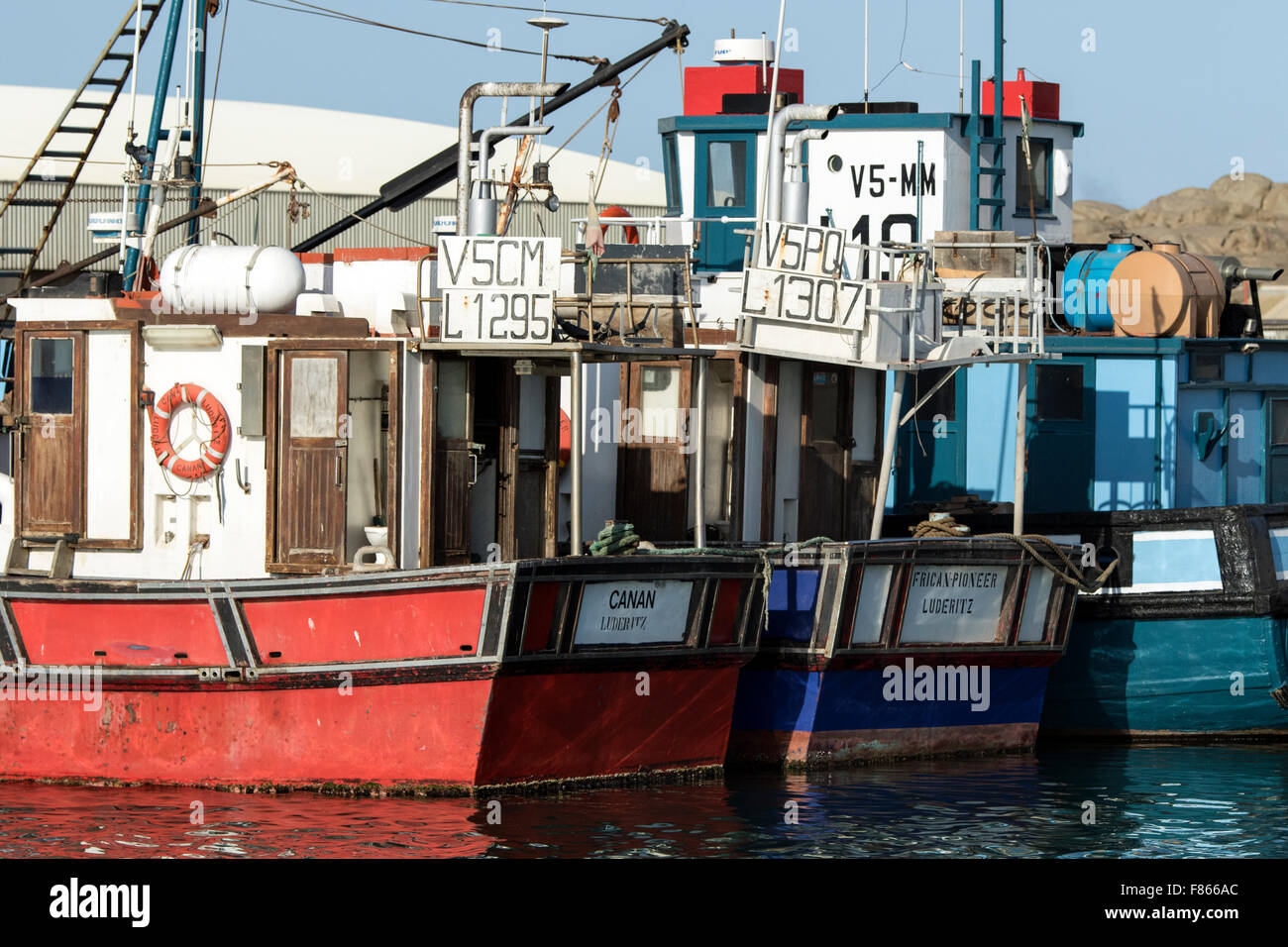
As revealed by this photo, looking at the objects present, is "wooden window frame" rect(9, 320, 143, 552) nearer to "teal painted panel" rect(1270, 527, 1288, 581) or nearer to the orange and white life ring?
the orange and white life ring

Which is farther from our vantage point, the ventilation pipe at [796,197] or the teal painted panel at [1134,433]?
the teal painted panel at [1134,433]

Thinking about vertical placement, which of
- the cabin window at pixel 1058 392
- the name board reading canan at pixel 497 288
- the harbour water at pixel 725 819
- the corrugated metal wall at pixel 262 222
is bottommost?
the harbour water at pixel 725 819

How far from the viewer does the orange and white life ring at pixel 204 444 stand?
50.3 feet

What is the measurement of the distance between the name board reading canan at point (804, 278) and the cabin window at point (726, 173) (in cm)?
674

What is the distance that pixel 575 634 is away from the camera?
1417cm

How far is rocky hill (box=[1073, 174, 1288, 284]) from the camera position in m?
65.1

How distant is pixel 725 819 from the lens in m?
13.9

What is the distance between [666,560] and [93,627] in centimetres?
437

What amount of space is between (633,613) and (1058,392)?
24.0 feet

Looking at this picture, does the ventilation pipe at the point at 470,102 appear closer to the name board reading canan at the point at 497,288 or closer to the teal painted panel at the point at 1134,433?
the name board reading canan at the point at 497,288

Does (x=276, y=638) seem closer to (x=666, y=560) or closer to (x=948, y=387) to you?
(x=666, y=560)
